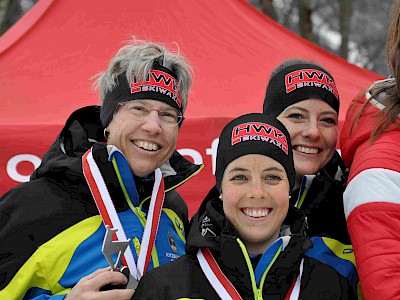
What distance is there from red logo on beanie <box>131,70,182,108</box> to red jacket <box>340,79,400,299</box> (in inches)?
33.7

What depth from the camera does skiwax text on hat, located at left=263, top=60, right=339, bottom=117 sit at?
2.95 meters

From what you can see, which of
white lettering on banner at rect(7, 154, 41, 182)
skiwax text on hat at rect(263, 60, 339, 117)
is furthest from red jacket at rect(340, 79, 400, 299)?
white lettering on banner at rect(7, 154, 41, 182)

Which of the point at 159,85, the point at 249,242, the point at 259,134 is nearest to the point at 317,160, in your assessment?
the point at 259,134

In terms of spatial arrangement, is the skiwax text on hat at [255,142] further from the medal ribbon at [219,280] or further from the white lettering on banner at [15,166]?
the white lettering on banner at [15,166]

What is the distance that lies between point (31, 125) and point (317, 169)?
1939 millimetres

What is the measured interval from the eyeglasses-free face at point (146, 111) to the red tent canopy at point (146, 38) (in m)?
1.34

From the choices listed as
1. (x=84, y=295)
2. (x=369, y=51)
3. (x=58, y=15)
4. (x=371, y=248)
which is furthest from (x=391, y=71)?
(x=369, y=51)

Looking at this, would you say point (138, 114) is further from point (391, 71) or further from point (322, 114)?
point (391, 71)

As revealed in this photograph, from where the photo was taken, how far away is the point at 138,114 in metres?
2.87

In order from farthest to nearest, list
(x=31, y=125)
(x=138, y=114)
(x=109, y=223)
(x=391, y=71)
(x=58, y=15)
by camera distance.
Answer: (x=58, y=15) < (x=31, y=125) < (x=138, y=114) < (x=109, y=223) < (x=391, y=71)

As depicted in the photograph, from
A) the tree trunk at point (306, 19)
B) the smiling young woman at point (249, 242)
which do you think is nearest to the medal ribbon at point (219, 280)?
→ the smiling young woman at point (249, 242)

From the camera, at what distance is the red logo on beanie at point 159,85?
2.86 metres

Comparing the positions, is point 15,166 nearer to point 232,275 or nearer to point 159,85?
point 159,85

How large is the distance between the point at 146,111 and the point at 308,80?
704mm
